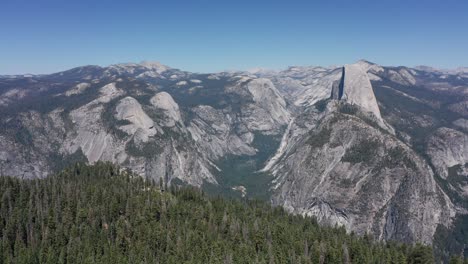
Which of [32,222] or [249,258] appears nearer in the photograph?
[249,258]

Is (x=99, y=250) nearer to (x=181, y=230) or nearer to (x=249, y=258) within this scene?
(x=181, y=230)

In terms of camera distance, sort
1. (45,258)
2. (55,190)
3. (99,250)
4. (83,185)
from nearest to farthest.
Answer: (45,258) → (99,250) → (55,190) → (83,185)

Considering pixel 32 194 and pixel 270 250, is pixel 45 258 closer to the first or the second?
pixel 32 194

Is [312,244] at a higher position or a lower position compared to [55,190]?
lower

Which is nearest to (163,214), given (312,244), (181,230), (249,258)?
(181,230)

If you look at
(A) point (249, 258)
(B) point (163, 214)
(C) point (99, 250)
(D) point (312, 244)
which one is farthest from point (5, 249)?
(D) point (312, 244)

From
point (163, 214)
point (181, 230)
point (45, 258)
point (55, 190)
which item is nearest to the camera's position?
point (45, 258)
